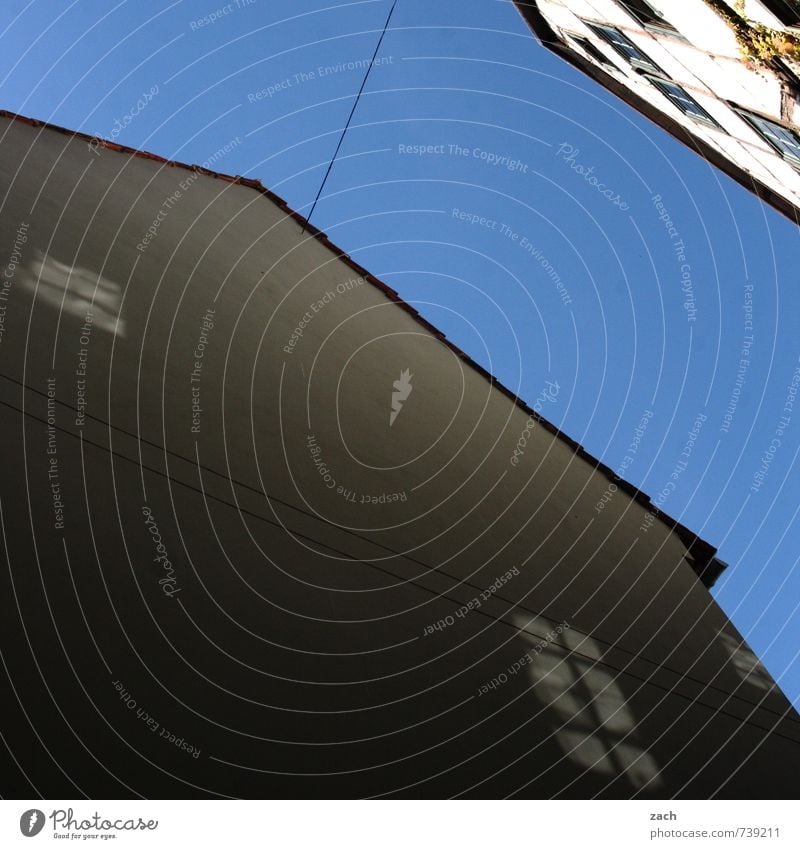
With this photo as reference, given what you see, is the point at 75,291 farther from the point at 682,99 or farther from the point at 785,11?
the point at 682,99

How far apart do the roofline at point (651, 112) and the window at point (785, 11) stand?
18.7 ft

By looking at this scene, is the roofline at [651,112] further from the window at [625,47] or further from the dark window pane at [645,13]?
the dark window pane at [645,13]

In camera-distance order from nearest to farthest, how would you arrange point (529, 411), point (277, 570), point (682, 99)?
1. point (277, 570)
2. point (682, 99)
3. point (529, 411)

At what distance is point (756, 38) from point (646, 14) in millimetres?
3149

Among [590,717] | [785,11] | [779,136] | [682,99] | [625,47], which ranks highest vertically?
[625,47]

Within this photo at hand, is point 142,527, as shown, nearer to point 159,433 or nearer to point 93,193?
point 159,433

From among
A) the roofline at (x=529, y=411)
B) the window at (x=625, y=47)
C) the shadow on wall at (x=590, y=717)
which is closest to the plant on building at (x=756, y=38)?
the window at (x=625, y=47)

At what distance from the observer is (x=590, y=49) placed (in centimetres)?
1507

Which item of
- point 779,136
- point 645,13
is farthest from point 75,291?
point 779,136

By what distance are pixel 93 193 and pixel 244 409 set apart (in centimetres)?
489

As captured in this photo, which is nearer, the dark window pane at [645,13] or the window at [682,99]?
the dark window pane at [645,13]

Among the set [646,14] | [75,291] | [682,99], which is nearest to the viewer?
[75,291]

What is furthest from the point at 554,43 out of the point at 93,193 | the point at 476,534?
the point at 476,534

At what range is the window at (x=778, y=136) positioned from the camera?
9550mm
